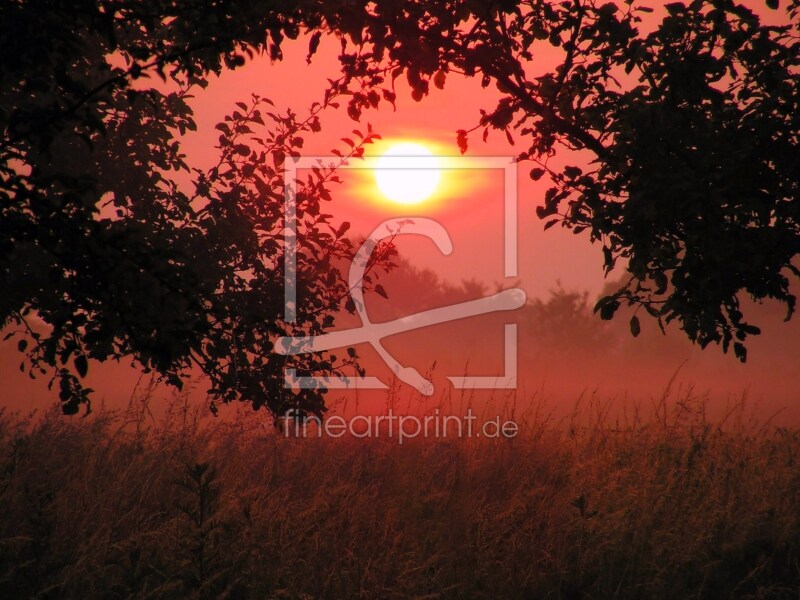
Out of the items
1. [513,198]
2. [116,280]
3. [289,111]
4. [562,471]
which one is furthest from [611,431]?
[116,280]

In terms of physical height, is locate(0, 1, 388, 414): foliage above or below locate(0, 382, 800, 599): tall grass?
above

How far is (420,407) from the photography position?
343 inches

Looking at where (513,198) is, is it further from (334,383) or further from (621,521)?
(621,521)

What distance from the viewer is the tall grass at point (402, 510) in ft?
16.6

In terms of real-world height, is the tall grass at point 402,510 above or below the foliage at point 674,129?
below

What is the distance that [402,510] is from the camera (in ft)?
21.2

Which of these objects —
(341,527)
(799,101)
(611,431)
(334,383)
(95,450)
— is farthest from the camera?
(611,431)

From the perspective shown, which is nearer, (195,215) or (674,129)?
(674,129)

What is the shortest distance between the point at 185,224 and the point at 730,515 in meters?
5.42

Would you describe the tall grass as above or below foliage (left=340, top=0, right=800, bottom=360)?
below

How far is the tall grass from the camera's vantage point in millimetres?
5059

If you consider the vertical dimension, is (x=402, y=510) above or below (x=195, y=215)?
below

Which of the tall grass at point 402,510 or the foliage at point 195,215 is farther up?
the foliage at point 195,215

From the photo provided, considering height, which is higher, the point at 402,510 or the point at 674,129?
the point at 674,129
